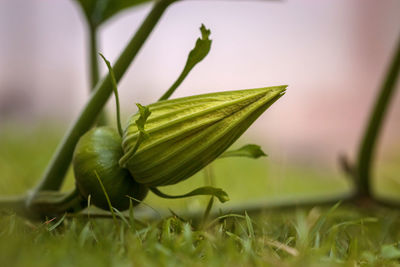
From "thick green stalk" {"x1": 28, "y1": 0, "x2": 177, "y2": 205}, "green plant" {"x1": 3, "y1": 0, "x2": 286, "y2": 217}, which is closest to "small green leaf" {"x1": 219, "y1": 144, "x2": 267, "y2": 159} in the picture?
"green plant" {"x1": 3, "y1": 0, "x2": 286, "y2": 217}

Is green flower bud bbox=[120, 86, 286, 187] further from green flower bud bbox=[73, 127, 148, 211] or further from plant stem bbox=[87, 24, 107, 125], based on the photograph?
plant stem bbox=[87, 24, 107, 125]

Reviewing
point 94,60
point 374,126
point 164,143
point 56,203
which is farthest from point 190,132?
point 374,126

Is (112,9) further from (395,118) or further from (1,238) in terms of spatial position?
(395,118)

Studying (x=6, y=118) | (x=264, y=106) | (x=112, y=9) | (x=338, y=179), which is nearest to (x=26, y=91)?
(x=6, y=118)

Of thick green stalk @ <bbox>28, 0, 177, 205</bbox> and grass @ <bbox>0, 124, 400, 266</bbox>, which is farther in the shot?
thick green stalk @ <bbox>28, 0, 177, 205</bbox>

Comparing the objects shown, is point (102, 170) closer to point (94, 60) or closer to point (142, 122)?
point (142, 122)

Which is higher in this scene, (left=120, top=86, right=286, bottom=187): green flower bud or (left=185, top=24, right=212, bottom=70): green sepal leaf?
(left=185, top=24, right=212, bottom=70): green sepal leaf

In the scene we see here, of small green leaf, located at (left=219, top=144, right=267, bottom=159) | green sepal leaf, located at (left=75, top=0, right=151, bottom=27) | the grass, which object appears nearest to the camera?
the grass
